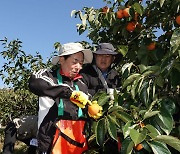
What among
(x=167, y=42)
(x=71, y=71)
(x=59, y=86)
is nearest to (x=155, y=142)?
(x=59, y=86)

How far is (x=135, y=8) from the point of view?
219 cm

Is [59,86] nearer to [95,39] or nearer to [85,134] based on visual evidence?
[85,134]

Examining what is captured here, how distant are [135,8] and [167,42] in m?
0.36

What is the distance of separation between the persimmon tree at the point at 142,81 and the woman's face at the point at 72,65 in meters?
0.30

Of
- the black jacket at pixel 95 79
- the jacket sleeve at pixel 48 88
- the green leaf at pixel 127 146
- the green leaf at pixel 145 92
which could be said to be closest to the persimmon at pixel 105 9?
the black jacket at pixel 95 79

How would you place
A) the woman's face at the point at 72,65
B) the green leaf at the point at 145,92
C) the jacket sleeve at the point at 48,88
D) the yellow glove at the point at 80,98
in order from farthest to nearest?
1. the woman's face at the point at 72,65
2. the jacket sleeve at the point at 48,88
3. the yellow glove at the point at 80,98
4. the green leaf at the point at 145,92

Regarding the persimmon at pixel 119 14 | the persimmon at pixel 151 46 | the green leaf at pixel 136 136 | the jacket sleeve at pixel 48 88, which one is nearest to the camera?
the green leaf at pixel 136 136

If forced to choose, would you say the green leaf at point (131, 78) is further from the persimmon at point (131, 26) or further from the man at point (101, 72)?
the persimmon at point (131, 26)

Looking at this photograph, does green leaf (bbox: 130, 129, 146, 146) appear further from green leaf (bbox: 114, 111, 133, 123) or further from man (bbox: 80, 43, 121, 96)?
man (bbox: 80, 43, 121, 96)

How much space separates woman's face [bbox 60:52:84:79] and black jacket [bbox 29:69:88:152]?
72 millimetres

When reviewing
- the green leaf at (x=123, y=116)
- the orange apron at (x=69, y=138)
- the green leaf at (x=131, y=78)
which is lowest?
the orange apron at (x=69, y=138)

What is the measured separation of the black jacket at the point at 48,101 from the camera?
1.89 m

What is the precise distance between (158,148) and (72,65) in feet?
3.35

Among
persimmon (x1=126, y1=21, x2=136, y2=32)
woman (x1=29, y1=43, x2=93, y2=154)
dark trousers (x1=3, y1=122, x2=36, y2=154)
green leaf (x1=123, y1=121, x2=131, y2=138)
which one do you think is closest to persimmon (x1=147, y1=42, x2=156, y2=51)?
persimmon (x1=126, y1=21, x2=136, y2=32)
